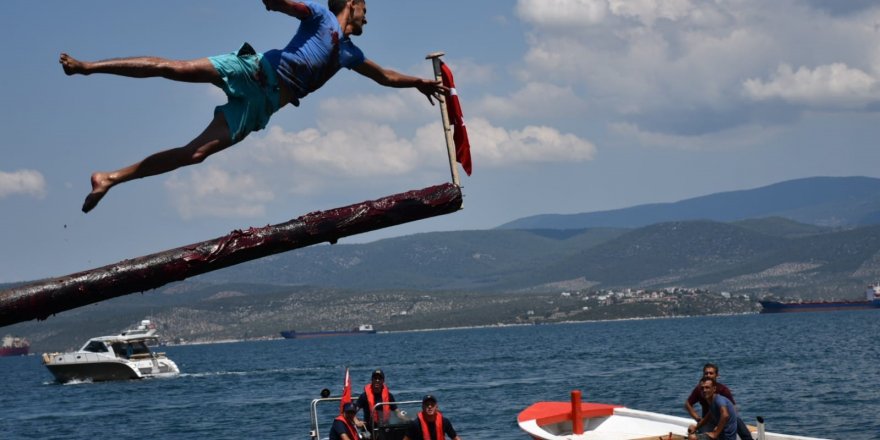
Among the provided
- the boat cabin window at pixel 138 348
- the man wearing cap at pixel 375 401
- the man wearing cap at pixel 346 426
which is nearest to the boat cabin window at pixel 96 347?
the boat cabin window at pixel 138 348

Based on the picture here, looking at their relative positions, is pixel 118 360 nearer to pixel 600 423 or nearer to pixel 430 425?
pixel 600 423

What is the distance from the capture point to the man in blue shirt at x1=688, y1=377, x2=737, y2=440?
19672mm

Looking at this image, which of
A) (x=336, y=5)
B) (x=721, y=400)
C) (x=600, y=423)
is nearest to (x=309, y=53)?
(x=336, y=5)

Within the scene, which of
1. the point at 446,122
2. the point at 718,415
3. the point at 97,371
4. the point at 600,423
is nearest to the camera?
the point at 446,122

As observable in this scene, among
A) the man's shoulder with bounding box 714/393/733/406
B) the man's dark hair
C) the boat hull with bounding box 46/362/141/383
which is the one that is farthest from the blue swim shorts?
the boat hull with bounding box 46/362/141/383

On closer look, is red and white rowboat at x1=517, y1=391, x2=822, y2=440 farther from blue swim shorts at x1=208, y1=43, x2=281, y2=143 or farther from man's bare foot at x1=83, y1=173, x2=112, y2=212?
man's bare foot at x1=83, y1=173, x2=112, y2=212

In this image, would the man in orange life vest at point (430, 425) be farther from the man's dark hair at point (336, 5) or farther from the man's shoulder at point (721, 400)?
the man's dark hair at point (336, 5)

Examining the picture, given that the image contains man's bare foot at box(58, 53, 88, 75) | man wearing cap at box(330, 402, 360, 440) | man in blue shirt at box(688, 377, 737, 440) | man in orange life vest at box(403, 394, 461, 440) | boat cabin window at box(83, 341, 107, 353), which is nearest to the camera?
man's bare foot at box(58, 53, 88, 75)

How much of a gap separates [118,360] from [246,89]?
101 m

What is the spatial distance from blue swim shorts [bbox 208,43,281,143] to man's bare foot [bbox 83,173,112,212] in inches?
32.7

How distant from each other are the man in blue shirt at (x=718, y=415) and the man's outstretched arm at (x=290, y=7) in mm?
13244

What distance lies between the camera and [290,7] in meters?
7.77

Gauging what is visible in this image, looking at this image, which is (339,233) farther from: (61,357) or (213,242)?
(61,357)

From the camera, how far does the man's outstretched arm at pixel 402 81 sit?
9.05 metres
